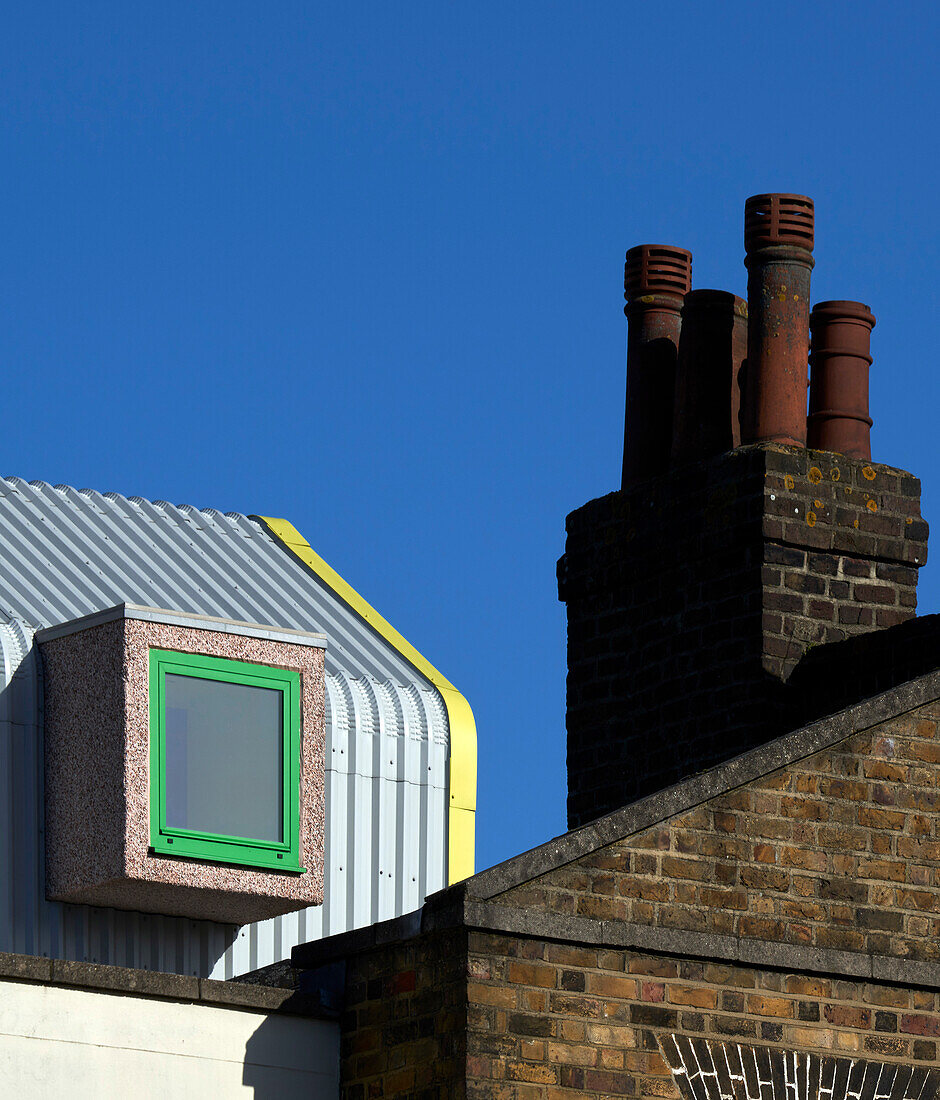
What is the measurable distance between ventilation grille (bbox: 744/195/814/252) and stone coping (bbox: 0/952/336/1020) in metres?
6.05

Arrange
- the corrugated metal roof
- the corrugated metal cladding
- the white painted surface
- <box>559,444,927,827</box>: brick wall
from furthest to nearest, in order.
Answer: the corrugated metal roof → the corrugated metal cladding → <box>559,444,927,827</box>: brick wall → the white painted surface

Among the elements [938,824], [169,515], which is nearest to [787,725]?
[938,824]

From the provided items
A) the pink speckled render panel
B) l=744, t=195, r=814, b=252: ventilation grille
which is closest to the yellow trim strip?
the pink speckled render panel

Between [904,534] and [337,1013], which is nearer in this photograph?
[337,1013]

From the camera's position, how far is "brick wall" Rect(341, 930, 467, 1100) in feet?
31.1

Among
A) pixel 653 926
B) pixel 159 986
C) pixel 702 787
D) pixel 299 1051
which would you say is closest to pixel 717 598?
pixel 702 787

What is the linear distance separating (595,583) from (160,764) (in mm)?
2872

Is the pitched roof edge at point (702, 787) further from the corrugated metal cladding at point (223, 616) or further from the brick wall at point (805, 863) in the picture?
the corrugated metal cladding at point (223, 616)

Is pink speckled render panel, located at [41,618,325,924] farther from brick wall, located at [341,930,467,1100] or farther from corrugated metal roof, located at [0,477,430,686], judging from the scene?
brick wall, located at [341,930,467,1100]

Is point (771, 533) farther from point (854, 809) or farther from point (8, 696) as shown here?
point (8, 696)

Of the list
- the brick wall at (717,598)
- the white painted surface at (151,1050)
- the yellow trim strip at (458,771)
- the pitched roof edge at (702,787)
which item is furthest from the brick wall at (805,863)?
the yellow trim strip at (458,771)

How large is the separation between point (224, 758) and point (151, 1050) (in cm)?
438

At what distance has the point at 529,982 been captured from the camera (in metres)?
9.57

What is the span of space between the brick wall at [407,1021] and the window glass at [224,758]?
372 cm
